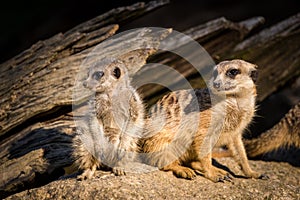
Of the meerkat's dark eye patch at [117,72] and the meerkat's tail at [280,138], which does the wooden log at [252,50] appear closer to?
the meerkat's tail at [280,138]

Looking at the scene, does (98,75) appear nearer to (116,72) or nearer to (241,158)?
(116,72)

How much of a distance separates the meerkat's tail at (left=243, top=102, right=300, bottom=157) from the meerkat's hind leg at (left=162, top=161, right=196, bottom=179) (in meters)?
0.89

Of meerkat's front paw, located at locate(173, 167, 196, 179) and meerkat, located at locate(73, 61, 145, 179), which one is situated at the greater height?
meerkat, located at locate(73, 61, 145, 179)

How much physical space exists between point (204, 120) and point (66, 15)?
693cm

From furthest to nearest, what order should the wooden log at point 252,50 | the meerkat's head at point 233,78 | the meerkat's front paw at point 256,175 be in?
the wooden log at point 252,50, the meerkat's front paw at point 256,175, the meerkat's head at point 233,78

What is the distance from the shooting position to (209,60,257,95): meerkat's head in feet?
8.62

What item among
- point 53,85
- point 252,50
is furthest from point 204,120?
point 252,50

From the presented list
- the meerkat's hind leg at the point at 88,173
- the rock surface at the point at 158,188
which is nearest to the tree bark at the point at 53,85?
the rock surface at the point at 158,188

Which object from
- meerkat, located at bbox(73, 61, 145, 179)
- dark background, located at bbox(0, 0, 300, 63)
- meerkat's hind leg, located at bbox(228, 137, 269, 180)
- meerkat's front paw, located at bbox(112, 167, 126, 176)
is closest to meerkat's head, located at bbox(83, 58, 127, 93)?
meerkat, located at bbox(73, 61, 145, 179)

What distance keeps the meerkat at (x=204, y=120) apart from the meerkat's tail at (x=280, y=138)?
28.5 inches

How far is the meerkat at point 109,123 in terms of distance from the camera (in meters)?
2.48

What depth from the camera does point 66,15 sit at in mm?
9094

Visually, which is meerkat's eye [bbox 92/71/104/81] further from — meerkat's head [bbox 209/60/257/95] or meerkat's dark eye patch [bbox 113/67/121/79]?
meerkat's head [bbox 209/60/257/95]

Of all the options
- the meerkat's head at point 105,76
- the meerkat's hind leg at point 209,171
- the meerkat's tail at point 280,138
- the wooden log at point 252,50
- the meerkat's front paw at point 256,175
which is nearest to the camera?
the meerkat's head at point 105,76
